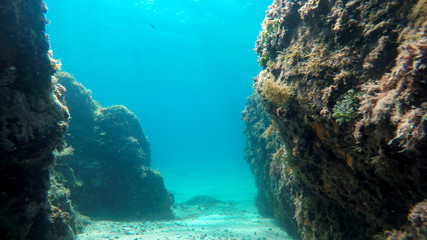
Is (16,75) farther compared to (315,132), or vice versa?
(16,75)

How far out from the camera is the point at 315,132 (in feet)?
12.0

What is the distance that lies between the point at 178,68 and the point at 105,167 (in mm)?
64184

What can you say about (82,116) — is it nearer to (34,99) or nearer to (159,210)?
(159,210)

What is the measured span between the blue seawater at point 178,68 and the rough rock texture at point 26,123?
75.3 ft

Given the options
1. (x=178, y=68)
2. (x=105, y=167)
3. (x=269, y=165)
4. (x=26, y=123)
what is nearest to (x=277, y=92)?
(x=26, y=123)

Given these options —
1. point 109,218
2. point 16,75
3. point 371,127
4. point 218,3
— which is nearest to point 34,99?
point 16,75

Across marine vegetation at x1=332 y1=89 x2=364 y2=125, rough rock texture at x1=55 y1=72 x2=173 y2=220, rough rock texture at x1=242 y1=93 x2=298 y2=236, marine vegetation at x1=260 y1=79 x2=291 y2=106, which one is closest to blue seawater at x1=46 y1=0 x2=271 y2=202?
rough rock texture at x1=242 y1=93 x2=298 y2=236

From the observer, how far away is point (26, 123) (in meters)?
4.03

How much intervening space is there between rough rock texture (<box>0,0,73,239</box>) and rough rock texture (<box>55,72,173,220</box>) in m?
8.09

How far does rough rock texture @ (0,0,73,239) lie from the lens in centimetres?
385

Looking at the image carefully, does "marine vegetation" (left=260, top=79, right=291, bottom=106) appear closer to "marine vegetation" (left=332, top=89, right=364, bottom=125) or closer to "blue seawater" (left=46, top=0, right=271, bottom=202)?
"marine vegetation" (left=332, top=89, right=364, bottom=125)

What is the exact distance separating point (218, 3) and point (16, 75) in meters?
36.2

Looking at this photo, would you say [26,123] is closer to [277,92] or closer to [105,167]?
[277,92]

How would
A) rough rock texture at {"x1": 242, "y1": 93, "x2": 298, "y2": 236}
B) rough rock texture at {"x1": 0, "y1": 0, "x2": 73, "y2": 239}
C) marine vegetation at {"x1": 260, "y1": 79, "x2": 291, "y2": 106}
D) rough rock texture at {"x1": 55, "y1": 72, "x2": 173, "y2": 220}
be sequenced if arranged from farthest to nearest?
rough rock texture at {"x1": 55, "y1": 72, "x2": 173, "y2": 220}, rough rock texture at {"x1": 242, "y1": 93, "x2": 298, "y2": 236}, marine vegetation at {"x1": 260, "y1": 79, "x2": 291, "y2": 106}, rough rock texture at {"x1": 0, "y1": 0, "x2": 73, "y2": 239}
